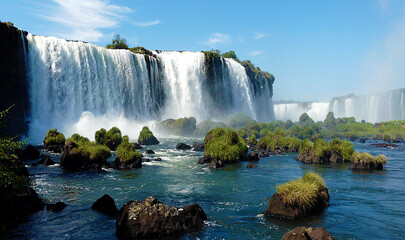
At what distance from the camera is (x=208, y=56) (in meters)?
86.6

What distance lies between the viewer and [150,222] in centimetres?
1176

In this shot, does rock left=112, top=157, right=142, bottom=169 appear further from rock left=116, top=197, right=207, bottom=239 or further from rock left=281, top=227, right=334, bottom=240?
rock left=281, top=227, right=334, bottom=240

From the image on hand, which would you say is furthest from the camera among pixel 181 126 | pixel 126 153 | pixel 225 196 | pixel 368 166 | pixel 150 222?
pixel 181 126

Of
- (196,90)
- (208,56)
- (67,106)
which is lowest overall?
(67,106)

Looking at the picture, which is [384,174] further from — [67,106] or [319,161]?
[67,106]

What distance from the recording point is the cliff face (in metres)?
46.3

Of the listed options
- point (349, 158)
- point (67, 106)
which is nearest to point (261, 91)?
point (67, 106)

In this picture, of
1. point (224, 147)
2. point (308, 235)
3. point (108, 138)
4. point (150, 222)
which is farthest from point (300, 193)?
point (108, 138)

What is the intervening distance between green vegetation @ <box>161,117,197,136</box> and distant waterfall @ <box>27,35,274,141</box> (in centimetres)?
621

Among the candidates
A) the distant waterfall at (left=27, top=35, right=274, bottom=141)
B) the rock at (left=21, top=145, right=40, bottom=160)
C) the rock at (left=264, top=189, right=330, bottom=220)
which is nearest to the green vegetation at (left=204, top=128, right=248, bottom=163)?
the rock at (left=264, top=189, right=330, bottom=220)

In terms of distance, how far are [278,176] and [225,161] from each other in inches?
281

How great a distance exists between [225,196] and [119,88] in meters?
51.6

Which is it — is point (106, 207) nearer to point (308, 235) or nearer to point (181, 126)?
point (308, 235)

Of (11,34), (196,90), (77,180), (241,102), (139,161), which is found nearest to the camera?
(77,180)
